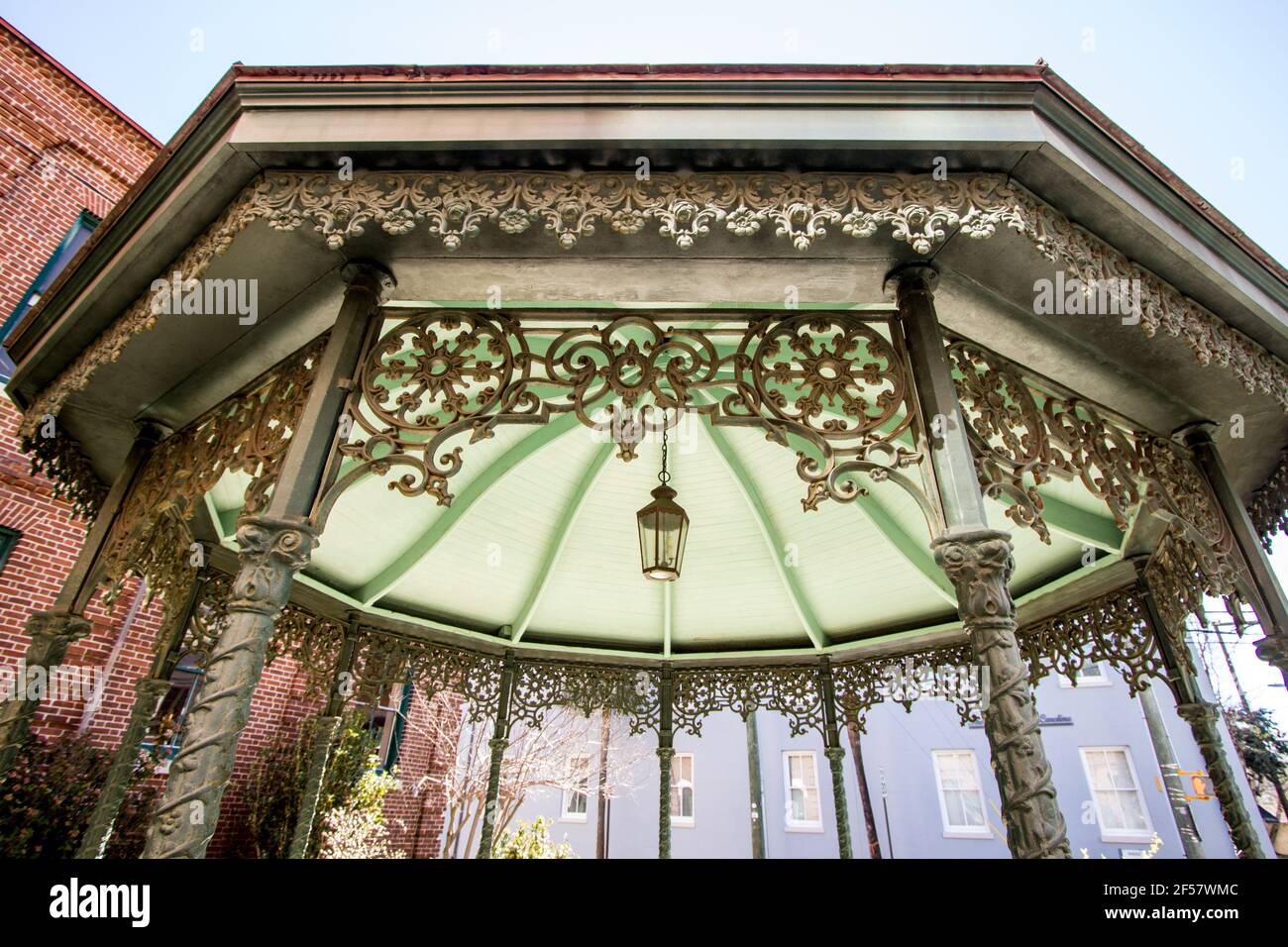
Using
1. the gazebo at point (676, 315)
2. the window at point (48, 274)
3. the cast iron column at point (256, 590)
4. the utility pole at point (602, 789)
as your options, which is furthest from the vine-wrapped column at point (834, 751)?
the utility pole at point (602, 789)

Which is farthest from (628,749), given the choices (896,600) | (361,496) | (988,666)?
(988,666)

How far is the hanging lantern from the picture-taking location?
4.59 metres

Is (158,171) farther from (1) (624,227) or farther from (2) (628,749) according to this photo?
(2) (628,749)

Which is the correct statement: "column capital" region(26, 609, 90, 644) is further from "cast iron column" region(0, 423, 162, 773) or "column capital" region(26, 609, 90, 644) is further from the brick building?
the brick building

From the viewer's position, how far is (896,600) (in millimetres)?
7086

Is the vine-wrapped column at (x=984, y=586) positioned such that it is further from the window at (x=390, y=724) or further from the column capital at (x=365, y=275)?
the window at (x=390, y=724)

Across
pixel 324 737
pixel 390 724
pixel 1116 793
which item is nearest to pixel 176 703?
pixel 390 724

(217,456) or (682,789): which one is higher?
(217,456)

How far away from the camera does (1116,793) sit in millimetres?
13789

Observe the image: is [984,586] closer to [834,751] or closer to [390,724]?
[834,751]

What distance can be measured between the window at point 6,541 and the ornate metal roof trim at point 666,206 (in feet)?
23.4

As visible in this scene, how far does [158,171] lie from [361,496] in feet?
11.0

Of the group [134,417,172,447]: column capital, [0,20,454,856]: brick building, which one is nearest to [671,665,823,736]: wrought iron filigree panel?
[134,417,172,447]: column capital

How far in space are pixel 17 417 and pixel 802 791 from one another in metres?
17.0
